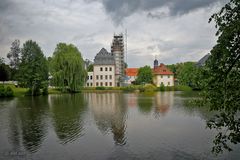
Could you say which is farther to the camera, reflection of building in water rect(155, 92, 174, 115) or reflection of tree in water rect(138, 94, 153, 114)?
reflection of tree in water rect(138, 94, 153, 114)

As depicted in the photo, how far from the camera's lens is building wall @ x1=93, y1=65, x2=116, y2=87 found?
74250mm

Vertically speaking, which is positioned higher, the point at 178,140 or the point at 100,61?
the point at 100,61

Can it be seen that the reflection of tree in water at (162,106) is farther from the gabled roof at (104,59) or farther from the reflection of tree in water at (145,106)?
the gabled roof at (104,59)

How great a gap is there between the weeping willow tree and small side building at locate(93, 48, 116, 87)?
2342 cm

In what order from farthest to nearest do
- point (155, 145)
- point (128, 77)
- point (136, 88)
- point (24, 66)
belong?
point (128, 77)
point (136, 88)
point (24, 66)
point (155, 145)

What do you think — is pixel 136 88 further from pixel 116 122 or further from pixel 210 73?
pixel 210 73

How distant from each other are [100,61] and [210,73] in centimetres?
6966

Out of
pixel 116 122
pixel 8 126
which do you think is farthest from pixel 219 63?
pixel 8 126

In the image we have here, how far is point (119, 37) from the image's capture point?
84250 millimetres

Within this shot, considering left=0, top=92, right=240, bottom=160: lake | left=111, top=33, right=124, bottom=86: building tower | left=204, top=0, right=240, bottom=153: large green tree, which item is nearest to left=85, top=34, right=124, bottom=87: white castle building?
left=111, top=33, right=124, bottom=86: building tower

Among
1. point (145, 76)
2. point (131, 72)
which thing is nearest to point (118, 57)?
point (145, 76)

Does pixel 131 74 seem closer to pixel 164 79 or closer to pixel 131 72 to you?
pixel 131 72

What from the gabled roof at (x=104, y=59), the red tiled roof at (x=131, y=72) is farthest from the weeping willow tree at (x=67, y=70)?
the red tiled roof at (x=131, y=72)

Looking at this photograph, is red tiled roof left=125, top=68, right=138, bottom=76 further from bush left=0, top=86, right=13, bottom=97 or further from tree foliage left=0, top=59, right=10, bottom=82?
bush left=0, top=86, right=13, bottom=97
